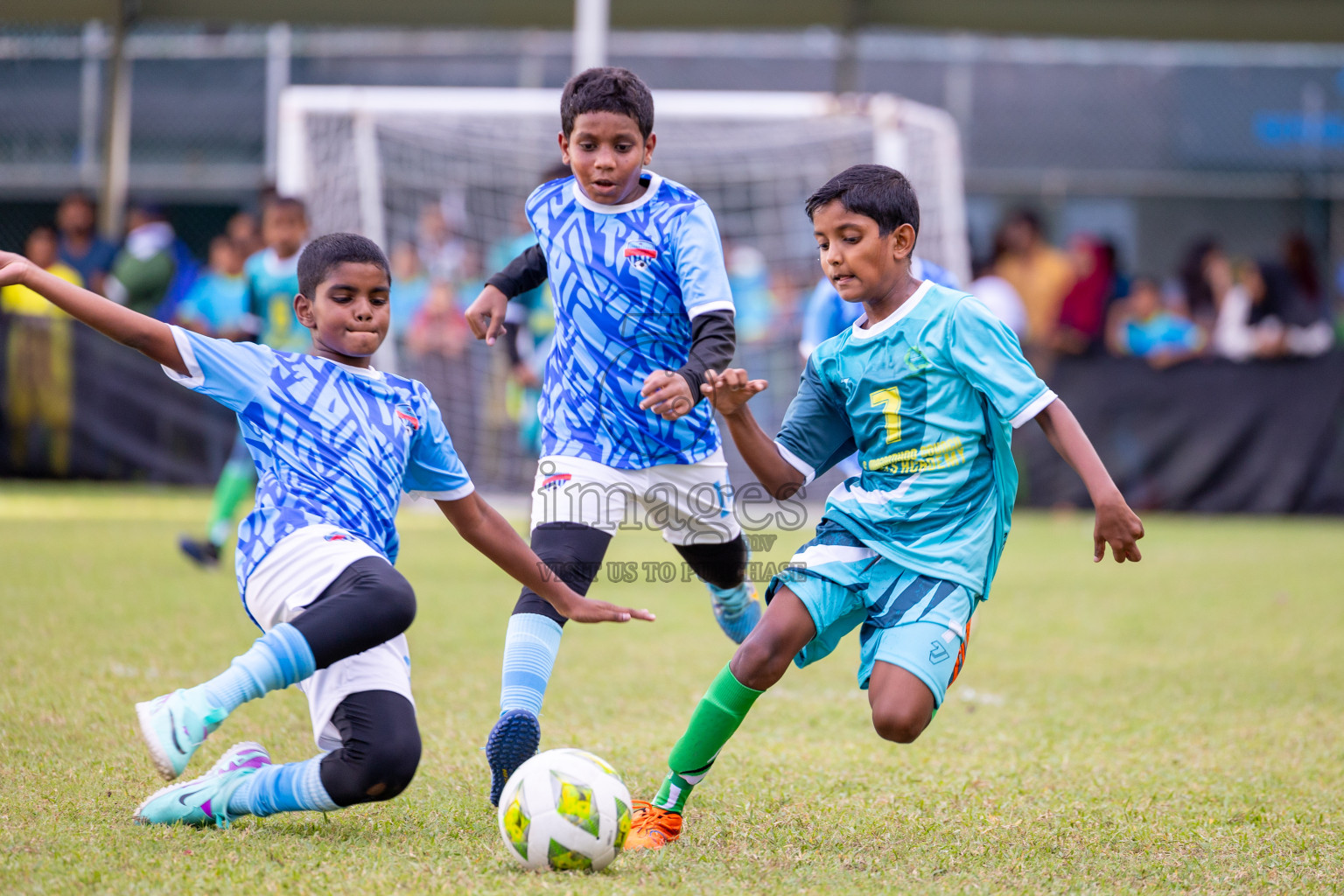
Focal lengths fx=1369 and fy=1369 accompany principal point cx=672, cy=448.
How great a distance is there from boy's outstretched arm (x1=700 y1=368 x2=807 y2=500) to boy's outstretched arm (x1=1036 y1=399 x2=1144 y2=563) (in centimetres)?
60

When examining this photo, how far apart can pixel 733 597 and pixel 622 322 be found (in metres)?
0.88

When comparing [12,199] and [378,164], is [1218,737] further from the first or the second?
[12,199]

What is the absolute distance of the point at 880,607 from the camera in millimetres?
3084

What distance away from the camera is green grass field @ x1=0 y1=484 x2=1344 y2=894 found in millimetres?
2754

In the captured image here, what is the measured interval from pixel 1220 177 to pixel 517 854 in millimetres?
13304

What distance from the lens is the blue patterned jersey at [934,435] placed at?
3.05m

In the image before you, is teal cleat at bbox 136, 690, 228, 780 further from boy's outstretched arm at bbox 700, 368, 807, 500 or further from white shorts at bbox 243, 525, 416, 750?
boy's outstretched arm at bbox 700, 368, 807, 500

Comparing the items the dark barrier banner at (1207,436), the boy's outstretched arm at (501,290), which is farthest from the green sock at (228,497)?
the dark barrier banner at (1207,436)

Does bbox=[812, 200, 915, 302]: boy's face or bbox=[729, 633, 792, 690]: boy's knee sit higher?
bbox=[812, 200, 915, 302]: boy's face

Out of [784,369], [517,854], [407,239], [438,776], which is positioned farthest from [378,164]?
[517,854]

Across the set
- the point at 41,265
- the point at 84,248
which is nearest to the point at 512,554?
the point at 84,248

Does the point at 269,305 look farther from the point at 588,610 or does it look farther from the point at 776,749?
the point at 588,610

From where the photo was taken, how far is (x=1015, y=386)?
2.96 meters

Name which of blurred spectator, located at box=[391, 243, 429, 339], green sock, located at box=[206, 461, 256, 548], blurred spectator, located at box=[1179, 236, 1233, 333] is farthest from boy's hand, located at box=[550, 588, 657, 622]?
blurred spectator, located at box=[1179, 236, 1233, 333]
